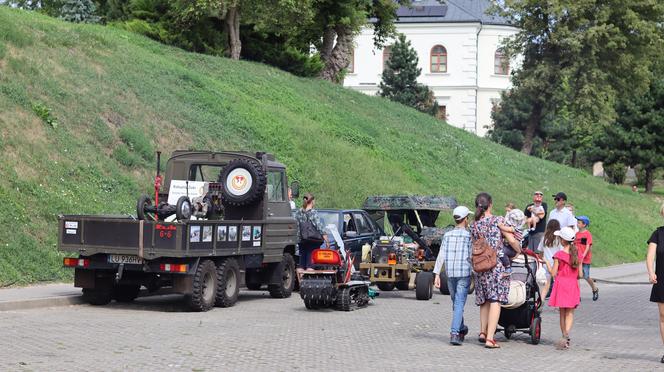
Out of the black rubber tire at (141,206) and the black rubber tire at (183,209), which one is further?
the black rubber tire at (141,206)

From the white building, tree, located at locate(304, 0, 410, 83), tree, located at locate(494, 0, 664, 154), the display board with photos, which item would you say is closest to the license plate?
the display board with photos

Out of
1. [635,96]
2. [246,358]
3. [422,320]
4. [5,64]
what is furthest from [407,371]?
[635,96]

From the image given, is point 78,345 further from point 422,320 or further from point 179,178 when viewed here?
point 179,178

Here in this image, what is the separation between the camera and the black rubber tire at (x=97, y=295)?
16906 mm

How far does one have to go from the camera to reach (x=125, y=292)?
707 inches

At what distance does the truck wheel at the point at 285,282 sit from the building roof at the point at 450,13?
66553 millimetres

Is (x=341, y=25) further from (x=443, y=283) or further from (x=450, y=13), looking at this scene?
(x=450, y=13)

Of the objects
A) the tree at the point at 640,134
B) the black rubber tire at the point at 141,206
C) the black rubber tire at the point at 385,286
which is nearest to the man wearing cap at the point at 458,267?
the black rubber tire at the point at 141,206

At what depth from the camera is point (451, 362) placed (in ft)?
38.3

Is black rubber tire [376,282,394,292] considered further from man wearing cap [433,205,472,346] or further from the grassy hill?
man wearing cap [433,205,472,346]

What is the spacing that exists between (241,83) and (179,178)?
19904mm

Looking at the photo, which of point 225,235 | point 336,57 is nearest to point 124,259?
point 225,235

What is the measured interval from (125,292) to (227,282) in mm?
1904

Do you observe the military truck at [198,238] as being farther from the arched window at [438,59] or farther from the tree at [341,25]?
the arched window at [438,59]
